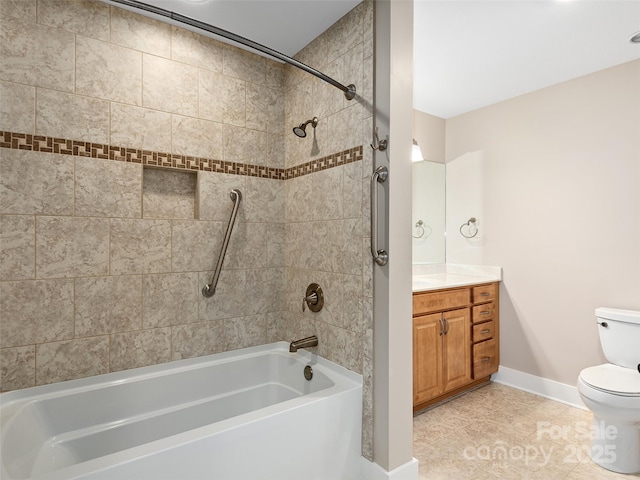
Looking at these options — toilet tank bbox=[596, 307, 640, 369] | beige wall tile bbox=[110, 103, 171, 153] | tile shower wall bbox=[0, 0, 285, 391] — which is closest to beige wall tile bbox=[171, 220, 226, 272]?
tile shower wall bbox=[0, 0, 285, 391]

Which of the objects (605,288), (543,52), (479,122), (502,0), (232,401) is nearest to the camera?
(502,0)

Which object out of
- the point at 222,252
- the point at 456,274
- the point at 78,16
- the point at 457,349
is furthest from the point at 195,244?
the point at 456,274

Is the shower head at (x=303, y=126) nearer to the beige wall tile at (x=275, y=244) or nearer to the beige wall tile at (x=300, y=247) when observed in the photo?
the beige wall tile at (x=300, y=247)

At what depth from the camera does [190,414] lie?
1.97 metres

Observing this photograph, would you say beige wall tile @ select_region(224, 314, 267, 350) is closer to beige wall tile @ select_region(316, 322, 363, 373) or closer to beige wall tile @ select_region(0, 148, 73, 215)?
beige wall tile @ select_region(316, 322, 363, 373)

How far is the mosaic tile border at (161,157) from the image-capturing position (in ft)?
5.40

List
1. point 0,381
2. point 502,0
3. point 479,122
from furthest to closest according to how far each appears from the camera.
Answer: point 479,122, point 502,0, point 0,381

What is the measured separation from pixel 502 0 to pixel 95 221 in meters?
2.39

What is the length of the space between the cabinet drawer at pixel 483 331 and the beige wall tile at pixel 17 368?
114 inches

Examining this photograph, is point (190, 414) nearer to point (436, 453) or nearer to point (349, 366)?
point (349, 366)

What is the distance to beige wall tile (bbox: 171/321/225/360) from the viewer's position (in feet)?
6.70

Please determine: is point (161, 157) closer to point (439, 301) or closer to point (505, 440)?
point (439, 301)

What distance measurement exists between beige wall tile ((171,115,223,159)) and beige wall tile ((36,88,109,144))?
1.13ft

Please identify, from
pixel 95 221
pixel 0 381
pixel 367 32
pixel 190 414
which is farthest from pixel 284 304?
pixel 367 32
